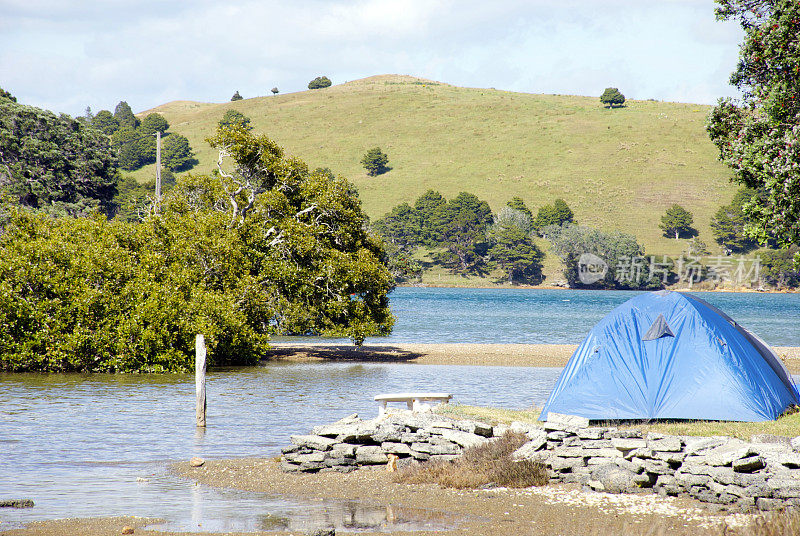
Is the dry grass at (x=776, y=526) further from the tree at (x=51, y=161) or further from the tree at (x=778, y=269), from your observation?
the tree at (x=778, y=269)

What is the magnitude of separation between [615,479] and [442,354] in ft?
86.7

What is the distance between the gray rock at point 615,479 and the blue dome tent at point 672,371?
4687 millimetres

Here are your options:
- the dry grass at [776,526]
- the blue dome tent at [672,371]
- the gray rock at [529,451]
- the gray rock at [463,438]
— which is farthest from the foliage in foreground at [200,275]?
the dry grass at [776,526]

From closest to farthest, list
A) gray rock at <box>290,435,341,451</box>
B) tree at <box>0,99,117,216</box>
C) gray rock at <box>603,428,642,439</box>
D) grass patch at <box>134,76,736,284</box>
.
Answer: gray rock at <box>603,428,642,439</box>, gray rock at <box>290,435,341,451</box>, tree at <box>0,99,117,216</box>, grass patch at <box>134,76,736,284</box>

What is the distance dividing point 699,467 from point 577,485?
75.1 inches

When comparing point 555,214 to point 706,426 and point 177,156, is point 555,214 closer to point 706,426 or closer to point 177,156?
point 177,156

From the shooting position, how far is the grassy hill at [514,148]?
391 feet

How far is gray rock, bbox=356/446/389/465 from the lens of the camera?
14352mm

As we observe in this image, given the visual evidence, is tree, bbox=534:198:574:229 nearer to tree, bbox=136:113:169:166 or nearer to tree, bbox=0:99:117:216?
tree, bbox=0:99:117:216

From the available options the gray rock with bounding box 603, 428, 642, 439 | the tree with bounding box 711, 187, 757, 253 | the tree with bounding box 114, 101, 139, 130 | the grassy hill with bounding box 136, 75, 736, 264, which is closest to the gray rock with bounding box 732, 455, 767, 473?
the gray rock with bounding box 603, 428, 642, 439

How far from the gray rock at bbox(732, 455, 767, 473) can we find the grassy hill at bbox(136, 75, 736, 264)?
103 metres

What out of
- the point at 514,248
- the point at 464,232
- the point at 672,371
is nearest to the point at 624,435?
the point at 672,371

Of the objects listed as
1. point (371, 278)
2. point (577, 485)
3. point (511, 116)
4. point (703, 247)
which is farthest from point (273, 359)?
point (511, 116)

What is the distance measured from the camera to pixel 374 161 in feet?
434
